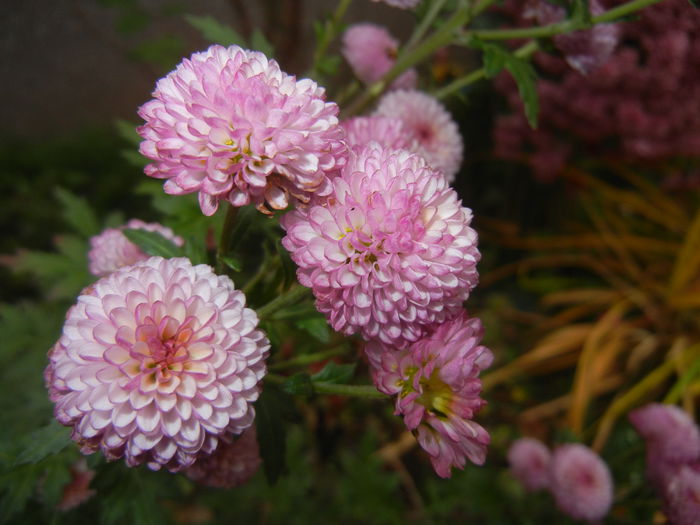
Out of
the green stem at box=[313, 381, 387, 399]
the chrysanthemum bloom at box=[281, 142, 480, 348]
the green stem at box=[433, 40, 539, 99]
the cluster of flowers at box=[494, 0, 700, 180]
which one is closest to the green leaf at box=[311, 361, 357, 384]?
the green stem at box=[313, 381, 387, 399]

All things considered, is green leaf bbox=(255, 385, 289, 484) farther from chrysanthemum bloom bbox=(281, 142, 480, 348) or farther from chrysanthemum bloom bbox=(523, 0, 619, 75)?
chrysanthemum bloom bbox=(523, 0, 619, 75)

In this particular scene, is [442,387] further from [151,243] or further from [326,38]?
[326,38]

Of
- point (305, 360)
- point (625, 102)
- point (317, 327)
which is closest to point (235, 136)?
point (317, 327)

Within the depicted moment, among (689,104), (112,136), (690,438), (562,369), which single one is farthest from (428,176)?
(112,136)

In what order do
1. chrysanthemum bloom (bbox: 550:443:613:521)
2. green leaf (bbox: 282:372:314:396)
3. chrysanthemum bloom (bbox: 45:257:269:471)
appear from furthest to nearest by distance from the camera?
1. chrysanthemum bloom (bbox: 550:443:613:521)
2. green leaf (bbox: 282:372:314:396)
3. chrysanthemum bloom (bbox: 45:257:269:471)

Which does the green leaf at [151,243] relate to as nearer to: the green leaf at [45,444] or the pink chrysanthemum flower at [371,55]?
the green leaf at [45,444]

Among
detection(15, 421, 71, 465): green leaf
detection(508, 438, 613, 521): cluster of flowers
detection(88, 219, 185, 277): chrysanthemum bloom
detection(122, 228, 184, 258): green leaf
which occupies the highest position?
detection(122, 228, 184, 258): green leaf

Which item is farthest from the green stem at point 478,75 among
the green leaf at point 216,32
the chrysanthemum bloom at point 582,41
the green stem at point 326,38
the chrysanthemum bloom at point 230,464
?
the chrysanthemum bloom at point 230,464
